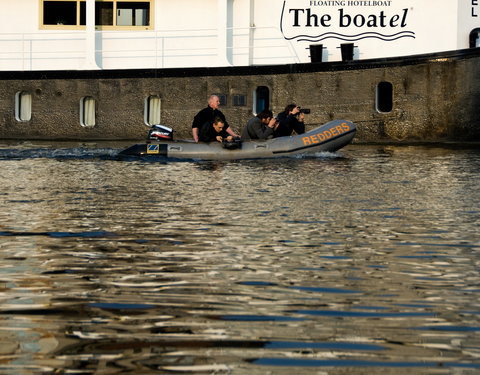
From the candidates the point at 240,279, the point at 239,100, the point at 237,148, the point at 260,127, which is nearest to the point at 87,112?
the point at 239,100

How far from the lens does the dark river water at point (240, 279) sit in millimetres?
4805

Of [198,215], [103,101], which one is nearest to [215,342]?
[198,215]

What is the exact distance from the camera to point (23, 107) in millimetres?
27656

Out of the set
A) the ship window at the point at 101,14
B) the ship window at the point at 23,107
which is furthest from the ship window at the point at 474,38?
the ship window at the point at 23,107

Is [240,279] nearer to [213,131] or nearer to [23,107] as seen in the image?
[213,131]

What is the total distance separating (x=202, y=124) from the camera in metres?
21.7

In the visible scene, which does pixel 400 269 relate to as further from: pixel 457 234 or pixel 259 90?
pixel 259 90

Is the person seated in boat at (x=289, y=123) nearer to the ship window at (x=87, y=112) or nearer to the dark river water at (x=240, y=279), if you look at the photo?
the ship window at (x=87, y=112)

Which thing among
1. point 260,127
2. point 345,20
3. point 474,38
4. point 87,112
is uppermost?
point 345,20

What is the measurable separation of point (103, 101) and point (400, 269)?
2032 cm

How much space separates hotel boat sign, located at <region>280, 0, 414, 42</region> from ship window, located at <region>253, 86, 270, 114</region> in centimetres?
148

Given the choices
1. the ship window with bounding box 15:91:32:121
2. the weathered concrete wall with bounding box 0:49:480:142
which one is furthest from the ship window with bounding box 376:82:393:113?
the ship window with bounding box 15:91:32:121

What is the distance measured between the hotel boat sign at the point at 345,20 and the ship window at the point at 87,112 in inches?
213

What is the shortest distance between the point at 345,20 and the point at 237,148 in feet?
19.1
